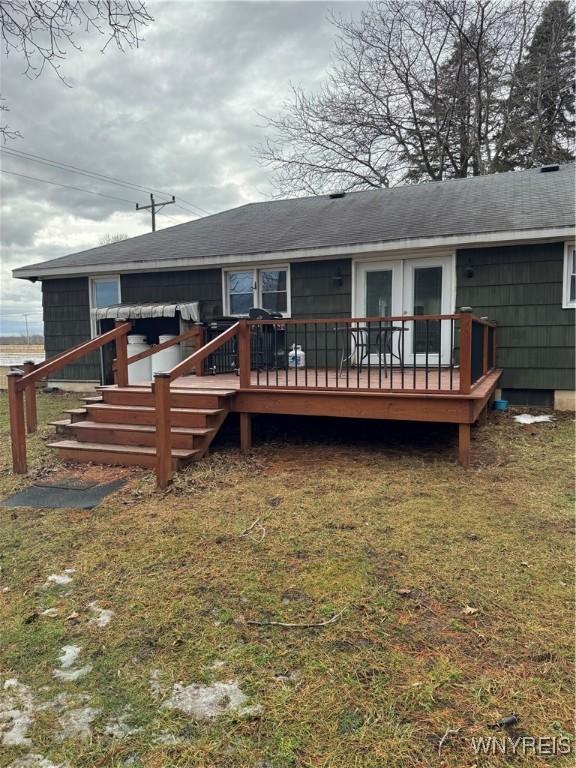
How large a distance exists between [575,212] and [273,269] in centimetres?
446

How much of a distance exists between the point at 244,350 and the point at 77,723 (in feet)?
12.4

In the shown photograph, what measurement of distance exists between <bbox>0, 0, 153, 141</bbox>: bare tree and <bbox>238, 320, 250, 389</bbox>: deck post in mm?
2547

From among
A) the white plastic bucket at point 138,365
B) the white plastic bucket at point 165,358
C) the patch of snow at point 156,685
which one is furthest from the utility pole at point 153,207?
the patch of snow at point 156,685

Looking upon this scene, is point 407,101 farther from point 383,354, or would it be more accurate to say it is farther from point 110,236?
point 110,236

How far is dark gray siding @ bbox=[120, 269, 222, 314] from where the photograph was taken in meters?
8.49

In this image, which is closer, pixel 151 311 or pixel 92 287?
pixel 151 311

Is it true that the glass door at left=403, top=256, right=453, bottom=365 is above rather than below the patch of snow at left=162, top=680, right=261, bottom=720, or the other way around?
above

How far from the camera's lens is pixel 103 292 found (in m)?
A: 9.44

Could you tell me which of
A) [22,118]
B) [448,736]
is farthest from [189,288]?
[448,736]

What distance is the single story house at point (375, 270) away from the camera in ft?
21.8

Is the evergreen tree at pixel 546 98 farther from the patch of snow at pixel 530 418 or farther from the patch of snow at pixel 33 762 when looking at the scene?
the patch of snow at pixel 33 762

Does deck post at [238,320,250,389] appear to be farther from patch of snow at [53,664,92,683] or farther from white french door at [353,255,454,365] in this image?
patch of snow at [53,664,92,683]

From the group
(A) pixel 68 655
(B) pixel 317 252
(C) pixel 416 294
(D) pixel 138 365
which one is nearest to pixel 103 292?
(D) pixel 138 365

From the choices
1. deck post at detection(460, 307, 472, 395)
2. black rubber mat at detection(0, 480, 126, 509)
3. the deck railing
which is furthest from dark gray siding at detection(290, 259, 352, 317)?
black rubber mat at detection(0, 480, 126, 509)
